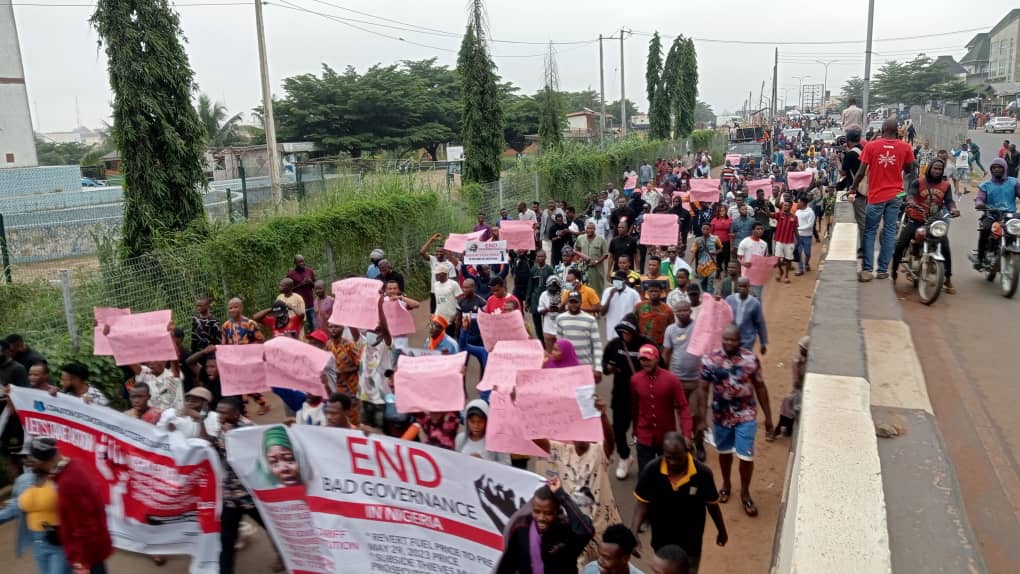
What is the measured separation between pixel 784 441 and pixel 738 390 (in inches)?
76.9

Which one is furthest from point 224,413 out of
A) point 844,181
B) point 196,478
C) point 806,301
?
point 806,301

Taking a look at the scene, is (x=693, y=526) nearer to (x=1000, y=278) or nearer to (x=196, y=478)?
(x=196, y=478)

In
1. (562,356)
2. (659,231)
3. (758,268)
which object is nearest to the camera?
(562,356)

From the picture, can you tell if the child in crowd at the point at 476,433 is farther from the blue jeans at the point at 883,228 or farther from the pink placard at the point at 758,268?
the blue jeans at the point at 883,228

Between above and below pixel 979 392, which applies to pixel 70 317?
above

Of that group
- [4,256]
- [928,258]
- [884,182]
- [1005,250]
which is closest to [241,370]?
[4,256]

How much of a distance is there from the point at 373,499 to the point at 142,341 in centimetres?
343

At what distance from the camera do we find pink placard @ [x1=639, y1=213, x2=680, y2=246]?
11750 millimetres

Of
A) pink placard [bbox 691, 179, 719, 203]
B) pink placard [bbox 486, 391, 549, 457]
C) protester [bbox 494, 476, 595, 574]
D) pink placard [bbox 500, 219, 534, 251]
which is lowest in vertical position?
protester [bbox 494, 476, 595, 574]

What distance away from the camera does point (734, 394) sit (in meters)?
5.78

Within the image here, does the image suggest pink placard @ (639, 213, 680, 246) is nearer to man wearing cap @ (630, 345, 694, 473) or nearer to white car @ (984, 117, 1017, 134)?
man wearing cap @ (630, 345, 694, 473)

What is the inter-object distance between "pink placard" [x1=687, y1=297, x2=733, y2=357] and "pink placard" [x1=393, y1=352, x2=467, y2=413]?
6.91ft

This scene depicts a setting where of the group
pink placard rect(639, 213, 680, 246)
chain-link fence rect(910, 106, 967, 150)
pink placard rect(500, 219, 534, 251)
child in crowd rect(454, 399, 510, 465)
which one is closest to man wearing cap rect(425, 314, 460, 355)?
child in crowd rect(454, 399, 510, 465)

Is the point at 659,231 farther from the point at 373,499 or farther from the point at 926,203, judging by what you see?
the point at 373,499
